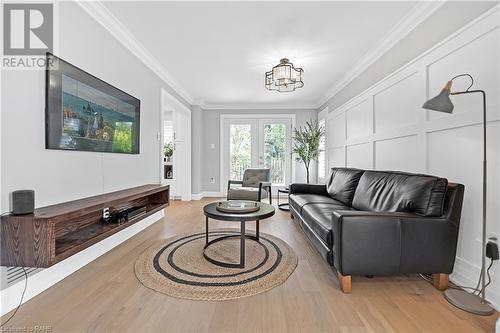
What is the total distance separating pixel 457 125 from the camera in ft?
5.83

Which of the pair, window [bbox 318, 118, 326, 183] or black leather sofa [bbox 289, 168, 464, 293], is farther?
window [bbox 318, 118, 326, 183]

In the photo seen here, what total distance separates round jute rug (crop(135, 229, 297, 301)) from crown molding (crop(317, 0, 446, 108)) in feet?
8.60

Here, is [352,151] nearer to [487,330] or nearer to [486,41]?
[486,41]

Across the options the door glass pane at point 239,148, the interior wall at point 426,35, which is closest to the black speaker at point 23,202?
the interior wall at point 426,35

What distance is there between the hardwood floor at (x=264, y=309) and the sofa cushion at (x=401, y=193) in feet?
1.99

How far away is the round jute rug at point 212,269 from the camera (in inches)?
66.4

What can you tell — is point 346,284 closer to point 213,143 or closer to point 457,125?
point 457,125

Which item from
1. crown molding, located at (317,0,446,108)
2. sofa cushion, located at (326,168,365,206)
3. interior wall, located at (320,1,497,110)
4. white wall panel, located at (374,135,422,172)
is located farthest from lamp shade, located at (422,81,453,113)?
sofa cushion, located at (326,168,365,206)

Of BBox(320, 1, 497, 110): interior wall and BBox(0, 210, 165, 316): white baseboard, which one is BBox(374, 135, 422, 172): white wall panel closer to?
BBox(320, 1, 497, 110): interior wall

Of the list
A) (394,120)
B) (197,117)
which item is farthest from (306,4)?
(197,117)

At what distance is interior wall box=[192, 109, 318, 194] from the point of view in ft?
19.0

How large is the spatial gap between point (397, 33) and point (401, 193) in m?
1.80

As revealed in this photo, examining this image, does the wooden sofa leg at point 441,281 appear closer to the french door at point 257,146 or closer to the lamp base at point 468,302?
the lamp base at point 468,302

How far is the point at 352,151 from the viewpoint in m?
3.69
